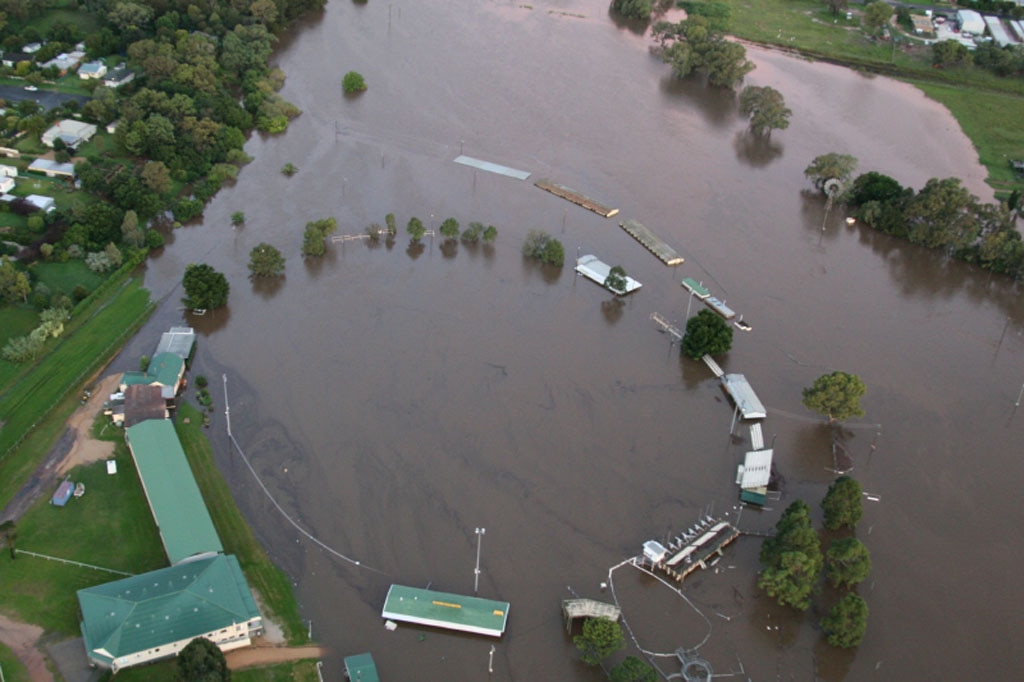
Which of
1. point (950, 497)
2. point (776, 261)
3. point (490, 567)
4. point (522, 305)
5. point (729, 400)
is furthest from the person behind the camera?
point (776, 261)

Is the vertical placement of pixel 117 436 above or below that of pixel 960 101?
below

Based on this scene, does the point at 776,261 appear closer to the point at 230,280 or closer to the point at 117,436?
the point at 230,280

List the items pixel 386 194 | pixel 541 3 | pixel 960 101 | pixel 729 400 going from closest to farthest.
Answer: pixel 729 400, pixel 386 194, pixel 960 101, pixel 541 3

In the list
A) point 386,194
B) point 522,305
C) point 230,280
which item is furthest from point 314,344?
point 386,194

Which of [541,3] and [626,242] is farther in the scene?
[541,3]

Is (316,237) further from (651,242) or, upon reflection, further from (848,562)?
A: (848,562)

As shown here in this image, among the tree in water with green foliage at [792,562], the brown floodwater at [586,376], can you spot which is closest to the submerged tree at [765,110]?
the brown floodwater at [586,376]
